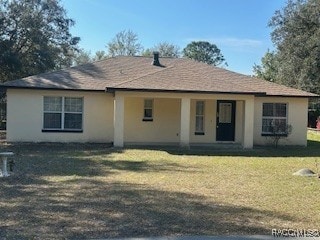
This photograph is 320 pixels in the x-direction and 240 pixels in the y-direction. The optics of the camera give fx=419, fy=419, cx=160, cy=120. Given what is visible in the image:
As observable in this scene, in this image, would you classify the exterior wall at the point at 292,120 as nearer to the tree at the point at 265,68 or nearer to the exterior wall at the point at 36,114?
the exterior wall at the point at 36,114

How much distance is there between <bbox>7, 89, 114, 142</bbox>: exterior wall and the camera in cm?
1948

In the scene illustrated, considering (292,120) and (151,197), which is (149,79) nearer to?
(292,120)

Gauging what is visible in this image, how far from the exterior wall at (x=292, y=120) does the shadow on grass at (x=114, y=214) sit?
12792 millimetres

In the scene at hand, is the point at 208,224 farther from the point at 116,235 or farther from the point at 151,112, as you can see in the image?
the point at 151,112

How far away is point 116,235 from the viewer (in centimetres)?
591

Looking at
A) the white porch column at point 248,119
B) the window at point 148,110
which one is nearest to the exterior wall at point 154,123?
the window at point 148,110

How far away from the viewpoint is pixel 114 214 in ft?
23.2

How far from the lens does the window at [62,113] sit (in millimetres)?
19797

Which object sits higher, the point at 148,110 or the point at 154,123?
the point at 148,110

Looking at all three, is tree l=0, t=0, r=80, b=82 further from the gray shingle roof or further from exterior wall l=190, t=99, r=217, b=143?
exterior wall l=190, t=99, r=217, b=143

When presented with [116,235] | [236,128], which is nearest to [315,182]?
[116,235]

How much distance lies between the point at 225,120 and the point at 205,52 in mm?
84507

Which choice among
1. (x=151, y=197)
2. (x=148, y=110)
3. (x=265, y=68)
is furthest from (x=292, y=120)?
(x=265, y=68)

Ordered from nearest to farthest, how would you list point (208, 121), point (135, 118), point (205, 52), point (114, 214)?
point (114, 214), point (135, 118), point (208, 121), point (205, 52)
